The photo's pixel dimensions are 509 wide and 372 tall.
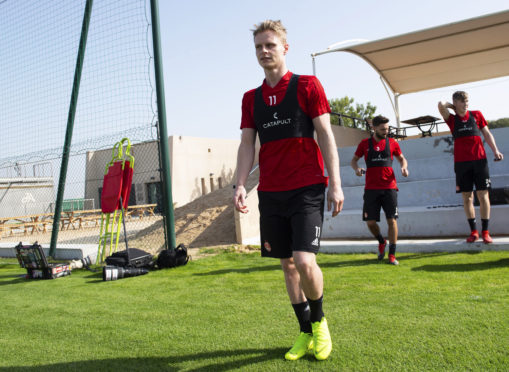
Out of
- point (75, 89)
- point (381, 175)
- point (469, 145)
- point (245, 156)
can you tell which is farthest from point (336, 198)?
point (75, 89)

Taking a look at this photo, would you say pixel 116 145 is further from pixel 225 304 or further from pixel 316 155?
pixel 316 155

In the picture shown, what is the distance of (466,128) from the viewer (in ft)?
18.6

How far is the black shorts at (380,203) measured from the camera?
18.1 feet

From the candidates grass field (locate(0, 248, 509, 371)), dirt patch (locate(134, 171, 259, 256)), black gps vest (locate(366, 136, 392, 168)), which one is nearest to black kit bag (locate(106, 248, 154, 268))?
grass field (locate(0, 248, 509, 371))

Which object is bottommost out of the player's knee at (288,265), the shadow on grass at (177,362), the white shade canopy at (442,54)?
the shadow on grass at (177,362)

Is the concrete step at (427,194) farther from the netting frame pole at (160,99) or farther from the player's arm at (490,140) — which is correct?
the netting frame pole at (160,99)

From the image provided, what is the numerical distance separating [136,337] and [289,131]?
6.37 ft

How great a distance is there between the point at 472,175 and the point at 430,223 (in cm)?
158

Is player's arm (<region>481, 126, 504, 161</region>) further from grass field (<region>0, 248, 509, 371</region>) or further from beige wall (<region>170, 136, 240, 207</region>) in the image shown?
beige wall (<region>170, 136, 240, 207</region>)

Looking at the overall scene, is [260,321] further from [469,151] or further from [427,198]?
[427,198]

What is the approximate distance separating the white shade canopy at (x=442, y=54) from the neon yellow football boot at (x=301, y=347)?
11.3 metres

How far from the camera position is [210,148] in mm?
32531

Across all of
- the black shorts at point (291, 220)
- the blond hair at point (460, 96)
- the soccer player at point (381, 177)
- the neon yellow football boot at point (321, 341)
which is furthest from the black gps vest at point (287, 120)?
the blond hair at point (460, 96)

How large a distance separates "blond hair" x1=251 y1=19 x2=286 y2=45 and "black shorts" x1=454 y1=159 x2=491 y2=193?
13.1 ft
